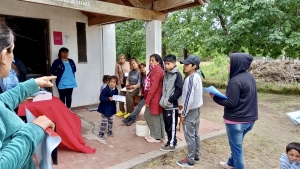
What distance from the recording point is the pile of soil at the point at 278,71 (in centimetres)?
1040

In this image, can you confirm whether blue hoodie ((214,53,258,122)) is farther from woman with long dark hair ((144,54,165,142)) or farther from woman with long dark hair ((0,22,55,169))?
woman with long dark hair ((0,22,55,169))

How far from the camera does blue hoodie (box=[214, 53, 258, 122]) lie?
8.48ft

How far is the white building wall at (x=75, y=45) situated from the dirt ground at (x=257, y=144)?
10.7 feet

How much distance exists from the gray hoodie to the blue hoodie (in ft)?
2.98

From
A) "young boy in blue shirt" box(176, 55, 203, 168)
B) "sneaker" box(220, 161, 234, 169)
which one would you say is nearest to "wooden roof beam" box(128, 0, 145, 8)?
"young boy in blue shirt" box(176, 55, 203, 168)

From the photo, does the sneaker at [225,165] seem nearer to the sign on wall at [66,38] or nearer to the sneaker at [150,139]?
the sneaker at [150,139]

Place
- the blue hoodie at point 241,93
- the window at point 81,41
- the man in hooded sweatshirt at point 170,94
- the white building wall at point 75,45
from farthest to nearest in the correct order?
1. the window at point 81,41
2. the white building wall at point 75,45
3. the man in hooded sweatshirt at point 170,94
4. the blue hoodie at point 241,93

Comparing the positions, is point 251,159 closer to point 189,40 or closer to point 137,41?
point 189,40

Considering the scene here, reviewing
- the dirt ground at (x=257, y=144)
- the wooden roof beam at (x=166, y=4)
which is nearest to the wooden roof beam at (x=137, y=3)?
the wooden roof beam at (x=166, y=4)

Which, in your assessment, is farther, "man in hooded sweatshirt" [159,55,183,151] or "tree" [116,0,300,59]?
"tree" [116,0,300,59]

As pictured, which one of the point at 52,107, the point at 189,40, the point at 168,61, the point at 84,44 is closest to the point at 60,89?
the point at 84,44

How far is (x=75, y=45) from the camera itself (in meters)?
6.05

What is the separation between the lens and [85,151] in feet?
11.6

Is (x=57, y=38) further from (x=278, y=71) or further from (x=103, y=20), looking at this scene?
(x=278, y=71)
